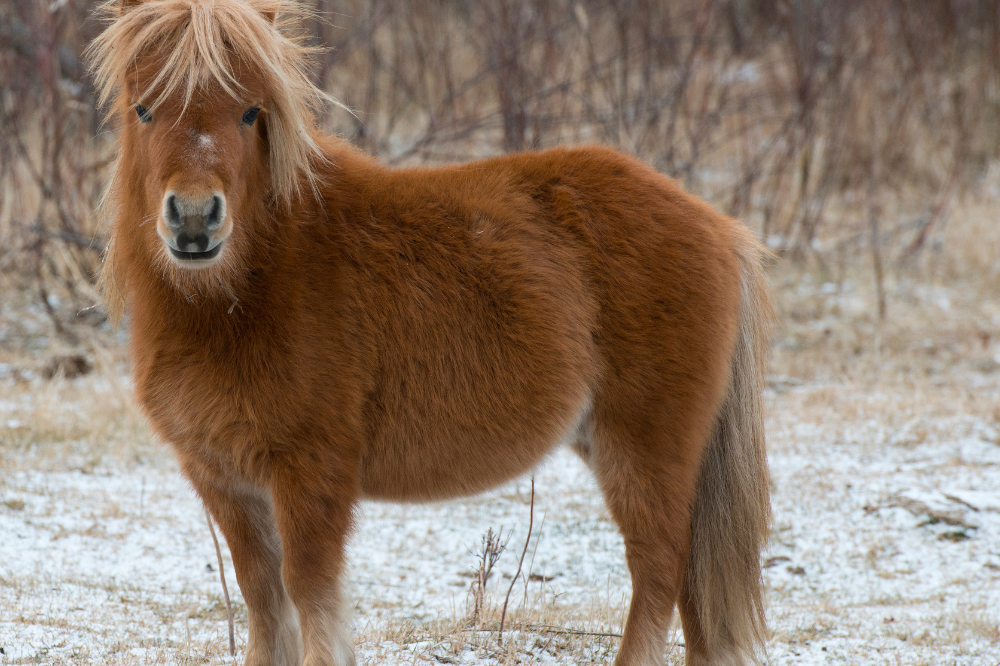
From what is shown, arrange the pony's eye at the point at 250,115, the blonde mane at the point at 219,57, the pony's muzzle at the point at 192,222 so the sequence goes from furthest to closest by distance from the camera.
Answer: the pony's eye at the point at 250,115 → the blonde mane at the point at 219,57 → the pony's muzzle at the point at 192,222

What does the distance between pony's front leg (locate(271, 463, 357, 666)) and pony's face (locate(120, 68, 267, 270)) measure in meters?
0.68

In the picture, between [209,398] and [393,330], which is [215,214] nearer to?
[209,398]

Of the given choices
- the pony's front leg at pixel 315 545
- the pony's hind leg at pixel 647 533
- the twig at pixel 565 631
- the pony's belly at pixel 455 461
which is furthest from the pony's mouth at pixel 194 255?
the twig at pixel 565 631

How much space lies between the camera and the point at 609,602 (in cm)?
399

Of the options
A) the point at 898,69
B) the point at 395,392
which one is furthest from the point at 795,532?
the point at 898,69

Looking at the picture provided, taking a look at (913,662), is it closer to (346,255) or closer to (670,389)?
(670,389)

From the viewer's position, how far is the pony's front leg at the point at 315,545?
2.58 metres

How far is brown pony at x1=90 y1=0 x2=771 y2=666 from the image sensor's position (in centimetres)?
257

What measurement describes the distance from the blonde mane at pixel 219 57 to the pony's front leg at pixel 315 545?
843mm

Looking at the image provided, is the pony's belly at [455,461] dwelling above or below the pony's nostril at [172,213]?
below

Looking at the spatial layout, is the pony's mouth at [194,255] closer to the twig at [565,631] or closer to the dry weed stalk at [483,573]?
the dry weed stalk at [483,573]

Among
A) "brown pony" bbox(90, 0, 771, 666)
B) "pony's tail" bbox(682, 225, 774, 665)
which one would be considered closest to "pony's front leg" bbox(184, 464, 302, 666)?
"brown pony" bbox(90, 0, 771, 666)

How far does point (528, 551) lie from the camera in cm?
447

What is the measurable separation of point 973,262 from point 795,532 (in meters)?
5.94
